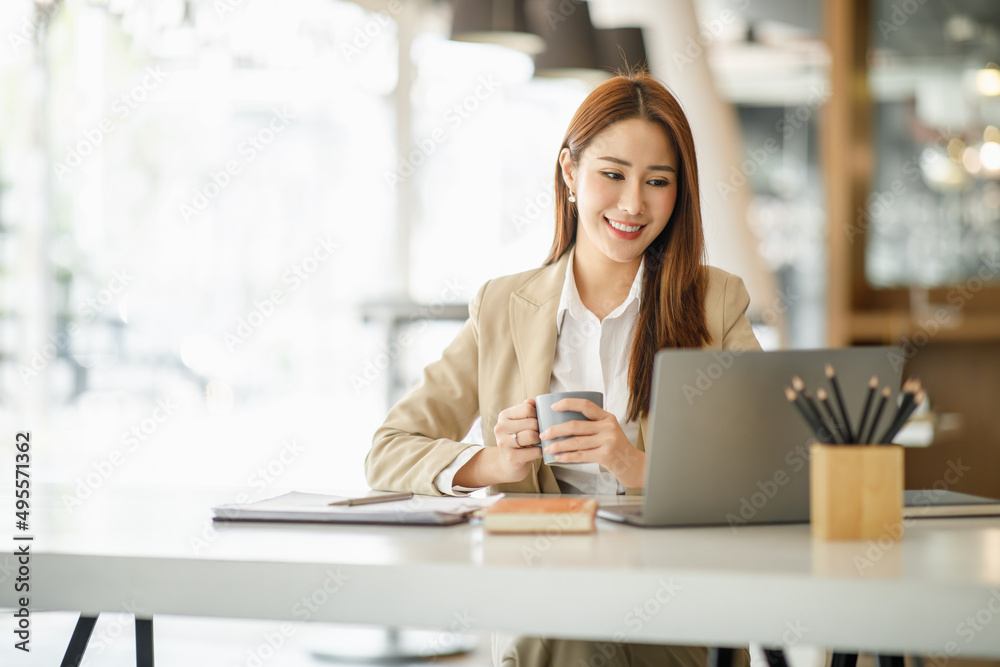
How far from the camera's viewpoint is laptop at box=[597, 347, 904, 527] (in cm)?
109

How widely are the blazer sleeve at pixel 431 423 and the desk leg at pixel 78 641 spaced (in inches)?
17.5

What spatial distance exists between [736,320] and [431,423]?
565 millimetres

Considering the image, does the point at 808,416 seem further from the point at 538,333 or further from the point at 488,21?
the point at 488,21

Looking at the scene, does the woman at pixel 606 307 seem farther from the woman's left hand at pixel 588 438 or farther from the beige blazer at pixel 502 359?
the woman's left hand at pixel 588 438

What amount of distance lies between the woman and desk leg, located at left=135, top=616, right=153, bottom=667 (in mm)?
404

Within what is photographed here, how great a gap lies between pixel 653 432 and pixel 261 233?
375 centimetres

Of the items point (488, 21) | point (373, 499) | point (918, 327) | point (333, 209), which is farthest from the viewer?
point (333, 209)

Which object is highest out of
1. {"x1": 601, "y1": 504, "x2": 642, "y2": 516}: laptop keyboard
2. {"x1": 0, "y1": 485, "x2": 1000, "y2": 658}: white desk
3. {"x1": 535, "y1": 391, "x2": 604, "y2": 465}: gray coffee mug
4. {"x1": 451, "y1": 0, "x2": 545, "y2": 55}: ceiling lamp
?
{"x1": 451, "y1": 0, "x2": 545, "y2": 55}: ceiling lamp

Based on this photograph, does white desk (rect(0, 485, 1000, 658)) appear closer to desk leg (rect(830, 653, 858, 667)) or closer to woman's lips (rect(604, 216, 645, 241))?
desk leg (rect(830, 653, 858, 667))

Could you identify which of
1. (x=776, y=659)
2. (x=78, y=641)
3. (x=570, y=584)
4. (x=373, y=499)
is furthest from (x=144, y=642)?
(x=776, y=659)

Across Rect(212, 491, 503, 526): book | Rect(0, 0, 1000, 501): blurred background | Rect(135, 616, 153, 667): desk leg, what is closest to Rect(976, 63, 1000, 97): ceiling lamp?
Rect(0, 0, 1000, 501): blurred background

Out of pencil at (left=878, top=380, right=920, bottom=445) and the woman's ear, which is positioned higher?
the woman's ear

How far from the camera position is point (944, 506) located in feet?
4.33

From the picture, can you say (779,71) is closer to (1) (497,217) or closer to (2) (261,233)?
(1) (497,217)
